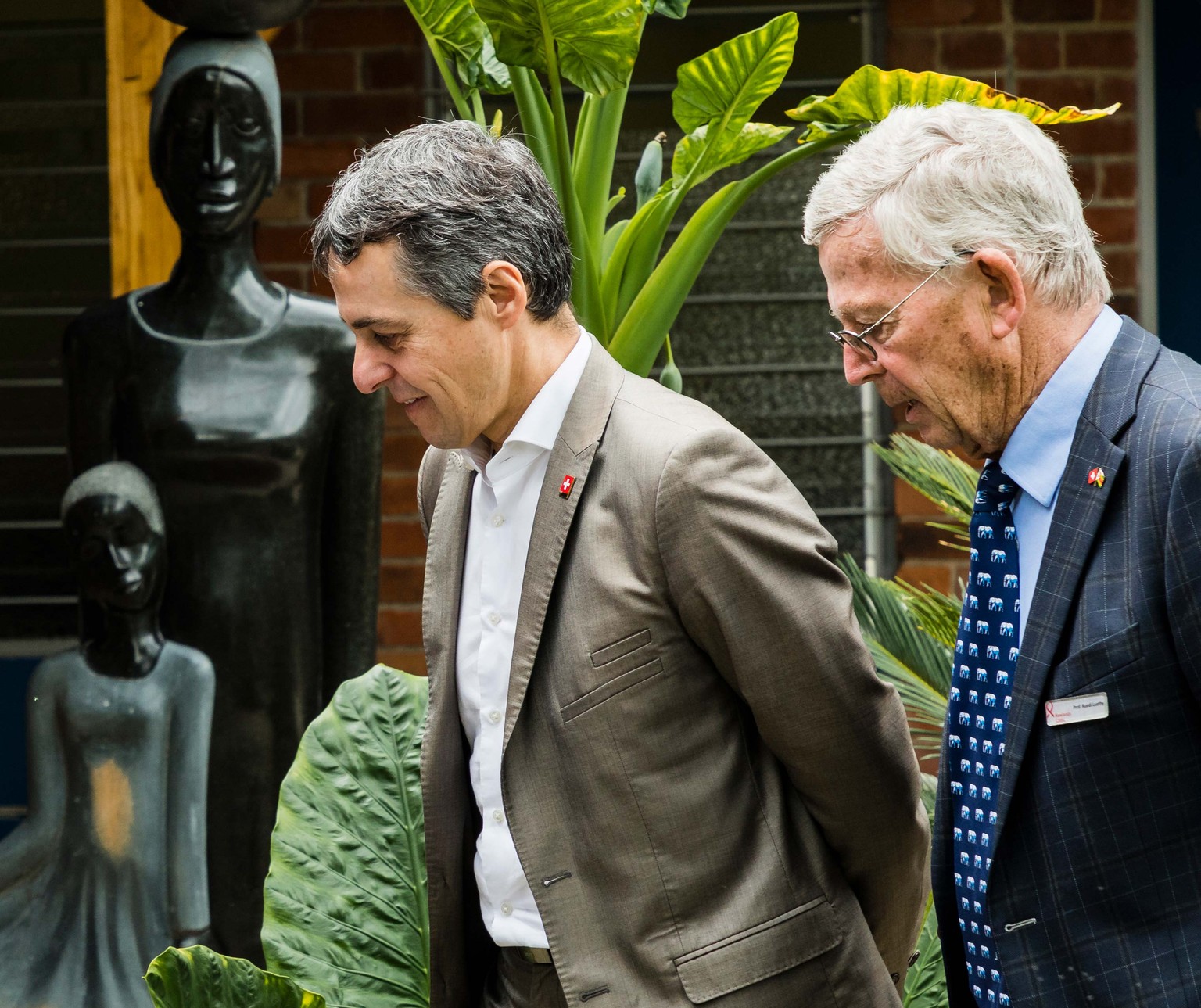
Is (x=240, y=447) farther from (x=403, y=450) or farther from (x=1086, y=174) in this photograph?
(x=1086, y=174)

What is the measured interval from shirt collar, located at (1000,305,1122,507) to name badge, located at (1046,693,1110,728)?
186mm

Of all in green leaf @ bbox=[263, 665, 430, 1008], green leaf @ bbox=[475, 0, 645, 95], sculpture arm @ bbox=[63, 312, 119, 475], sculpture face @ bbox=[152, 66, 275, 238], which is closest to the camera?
green leaf @ bbox=[475, 0, 645, 95]

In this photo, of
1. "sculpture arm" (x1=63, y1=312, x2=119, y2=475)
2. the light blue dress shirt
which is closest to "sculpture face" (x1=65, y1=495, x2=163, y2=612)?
"sculpture arm" (x1=63, y1=312, x2=119, y2=475)

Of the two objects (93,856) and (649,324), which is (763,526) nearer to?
(649,324)

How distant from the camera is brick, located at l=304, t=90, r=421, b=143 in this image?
145 inches

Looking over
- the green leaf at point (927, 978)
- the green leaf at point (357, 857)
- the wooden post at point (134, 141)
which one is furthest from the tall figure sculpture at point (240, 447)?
the green leaf at point (927, 978)

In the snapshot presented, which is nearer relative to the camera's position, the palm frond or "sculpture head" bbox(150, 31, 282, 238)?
the palm frond

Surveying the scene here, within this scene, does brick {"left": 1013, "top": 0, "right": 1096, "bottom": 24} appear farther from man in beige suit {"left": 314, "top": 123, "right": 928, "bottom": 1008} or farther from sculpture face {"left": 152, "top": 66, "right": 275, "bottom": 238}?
man in beige suit {"left": 314, "top": 123, "right": 928, "bottom": 1008}

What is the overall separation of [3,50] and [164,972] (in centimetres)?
218

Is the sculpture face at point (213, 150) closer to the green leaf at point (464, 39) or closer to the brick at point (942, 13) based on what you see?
the green leaf at point (464, 39)

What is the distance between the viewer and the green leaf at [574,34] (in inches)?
77.2

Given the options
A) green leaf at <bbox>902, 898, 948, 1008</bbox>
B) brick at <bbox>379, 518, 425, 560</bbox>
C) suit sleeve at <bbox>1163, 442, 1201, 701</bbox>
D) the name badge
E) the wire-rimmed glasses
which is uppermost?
the wire-rimmed glasses

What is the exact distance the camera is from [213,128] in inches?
102

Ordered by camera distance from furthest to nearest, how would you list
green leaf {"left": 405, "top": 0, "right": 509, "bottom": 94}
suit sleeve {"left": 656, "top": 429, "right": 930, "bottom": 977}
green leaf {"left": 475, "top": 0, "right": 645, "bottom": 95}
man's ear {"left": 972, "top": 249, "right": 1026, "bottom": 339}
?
1. green leaf {"left": 405, "top": 0, "right": 509, "bottom": 94}
2. green leaf {"left": 475, "top": 0, "right": 645, "bottom": 95}
3. suit sleeve {"left": 656, "top": 429, "right": 930, "bottom": 977}
4. man's ear {"left": 972, "top": 249, "right": 1026, "bottom": 339}
